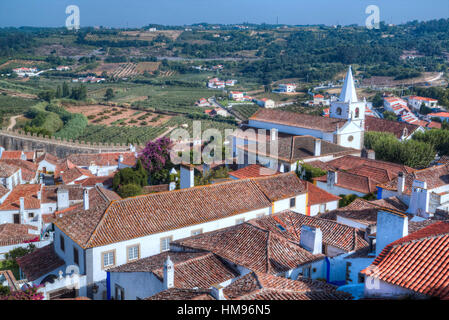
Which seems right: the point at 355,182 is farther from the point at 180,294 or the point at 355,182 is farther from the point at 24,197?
the point at 24,197

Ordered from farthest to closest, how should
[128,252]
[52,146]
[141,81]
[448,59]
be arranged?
[448,59] < [141,81] < [52,146] < [128,252]

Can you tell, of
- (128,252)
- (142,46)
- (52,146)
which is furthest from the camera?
(142,46)

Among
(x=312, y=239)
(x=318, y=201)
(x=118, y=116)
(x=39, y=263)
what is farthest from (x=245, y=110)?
(x=312, y=239)

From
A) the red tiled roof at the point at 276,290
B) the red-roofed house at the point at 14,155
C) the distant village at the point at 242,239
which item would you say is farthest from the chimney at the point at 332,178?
the red-roofed house at the point at 14,155
